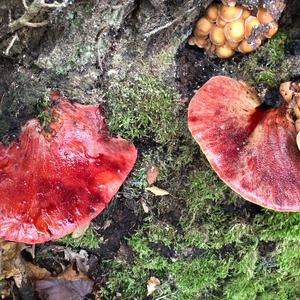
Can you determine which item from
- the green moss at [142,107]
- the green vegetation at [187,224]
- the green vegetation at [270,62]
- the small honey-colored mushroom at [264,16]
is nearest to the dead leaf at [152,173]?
the green vegetation at [187,224]

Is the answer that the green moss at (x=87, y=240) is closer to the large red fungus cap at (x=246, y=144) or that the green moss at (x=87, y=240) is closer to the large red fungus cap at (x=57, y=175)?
the large red fungus cap at (x=57, y=175)

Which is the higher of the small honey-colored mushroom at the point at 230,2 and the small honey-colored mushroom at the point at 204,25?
the small honey-colored mushroom at the point at 230,2

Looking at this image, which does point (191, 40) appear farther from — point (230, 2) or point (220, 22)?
point (230, 2)

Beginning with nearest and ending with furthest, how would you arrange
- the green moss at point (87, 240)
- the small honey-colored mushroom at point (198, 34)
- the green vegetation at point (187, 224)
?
the small honey-colored mushroom at point (198, 34) → the green vegetation at point (187, 224) → the green moss at point (87, 240)

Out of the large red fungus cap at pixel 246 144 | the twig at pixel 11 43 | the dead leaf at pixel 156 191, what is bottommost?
the dead leaf at pixel 156 191

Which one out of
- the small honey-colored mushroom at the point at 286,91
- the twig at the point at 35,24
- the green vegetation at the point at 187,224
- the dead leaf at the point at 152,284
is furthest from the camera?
the dead leaf at the point at 152,284

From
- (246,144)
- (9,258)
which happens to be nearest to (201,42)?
(246,144)

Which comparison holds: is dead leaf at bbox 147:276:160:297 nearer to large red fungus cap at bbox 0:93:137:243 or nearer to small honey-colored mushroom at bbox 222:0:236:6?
large red fungus cap at bbox 0:93:137:243

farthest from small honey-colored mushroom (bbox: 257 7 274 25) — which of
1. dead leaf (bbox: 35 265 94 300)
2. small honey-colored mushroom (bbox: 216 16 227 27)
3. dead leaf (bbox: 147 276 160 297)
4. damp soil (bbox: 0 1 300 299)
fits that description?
dead leaf (bbox: 35 265 94 300)
